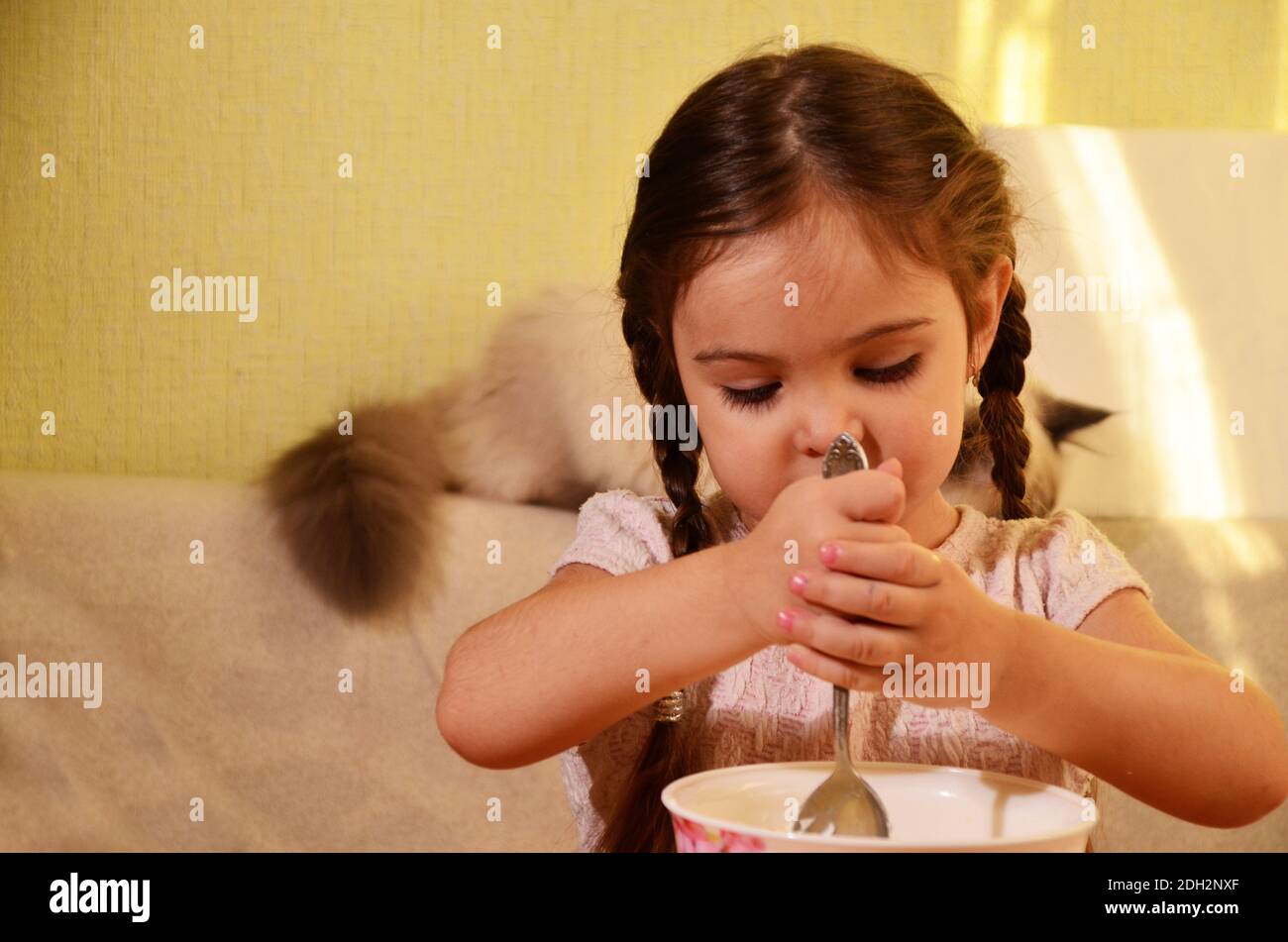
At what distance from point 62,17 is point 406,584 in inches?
30.4

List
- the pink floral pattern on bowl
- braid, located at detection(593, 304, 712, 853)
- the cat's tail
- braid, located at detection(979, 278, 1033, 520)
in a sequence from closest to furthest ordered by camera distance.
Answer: the pink floral pattern on bowl < braid, located at detection(593, 304, 712, 853) < braid, located at detection(979, 278, 1033, 520) < the cat's tail

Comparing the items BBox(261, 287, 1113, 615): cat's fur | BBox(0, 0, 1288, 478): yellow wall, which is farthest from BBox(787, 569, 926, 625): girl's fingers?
BBox(0, 0, 1288, 478): yellow wall

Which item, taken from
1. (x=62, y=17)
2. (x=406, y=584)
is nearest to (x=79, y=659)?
(x=406, y=584)

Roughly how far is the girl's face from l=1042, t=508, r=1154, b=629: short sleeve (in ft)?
0.54

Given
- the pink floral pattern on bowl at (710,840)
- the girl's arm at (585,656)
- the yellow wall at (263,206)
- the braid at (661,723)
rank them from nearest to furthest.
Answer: the pink floral pattern on bowl at (710,840) → the girl's arm at (585,656) → the braid at (661,723) → the yellow wall at (263,206)

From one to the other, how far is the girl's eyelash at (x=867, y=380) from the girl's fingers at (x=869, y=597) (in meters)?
0.17

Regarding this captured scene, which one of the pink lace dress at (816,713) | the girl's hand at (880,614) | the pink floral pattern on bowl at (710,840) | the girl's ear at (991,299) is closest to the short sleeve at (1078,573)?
the pink lace dress at (816,713)

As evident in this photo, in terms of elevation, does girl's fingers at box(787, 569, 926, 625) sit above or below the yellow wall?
below

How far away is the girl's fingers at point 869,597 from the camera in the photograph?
20.4 inches

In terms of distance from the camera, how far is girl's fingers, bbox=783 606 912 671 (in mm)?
526

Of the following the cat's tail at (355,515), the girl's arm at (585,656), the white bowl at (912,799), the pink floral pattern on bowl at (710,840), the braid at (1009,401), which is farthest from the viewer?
the cat's tail at (355,515)

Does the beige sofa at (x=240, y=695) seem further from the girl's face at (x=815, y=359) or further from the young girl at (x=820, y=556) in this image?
the girl's face at (x=815, y=359)

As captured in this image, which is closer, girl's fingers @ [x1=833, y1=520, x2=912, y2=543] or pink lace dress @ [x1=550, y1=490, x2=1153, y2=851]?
girl's fingers @ [x1=833, y1=520, x2=912, y2=543]

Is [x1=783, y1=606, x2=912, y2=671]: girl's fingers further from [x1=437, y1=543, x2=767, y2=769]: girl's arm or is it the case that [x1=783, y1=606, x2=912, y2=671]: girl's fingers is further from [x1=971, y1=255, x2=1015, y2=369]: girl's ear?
[x1=971, y1=255, x2=1015, y2=369]: girl's ear
